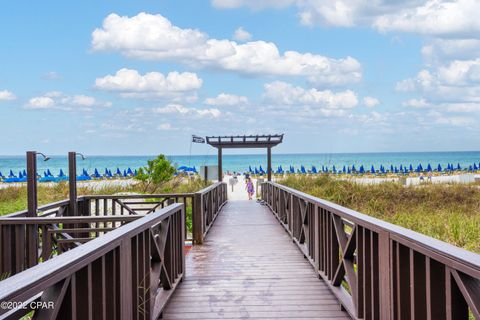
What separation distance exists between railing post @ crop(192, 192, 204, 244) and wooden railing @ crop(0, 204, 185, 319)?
11.5 feet

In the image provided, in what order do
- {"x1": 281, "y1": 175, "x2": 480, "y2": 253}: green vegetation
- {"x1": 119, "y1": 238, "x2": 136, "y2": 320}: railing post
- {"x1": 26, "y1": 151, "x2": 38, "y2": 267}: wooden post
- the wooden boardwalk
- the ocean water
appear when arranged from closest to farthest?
{"x1": 119, "y1": 238, "x2": 136, "y2": 320}: railing post, the wooden boardwalk, {"x1": 26, "y1": 151, "x2": 38, "y2": 267}: wooden post, {"x1": 281, "y1": 175, "x2": 480, "y2": 253}: green vegetation, the ocean water

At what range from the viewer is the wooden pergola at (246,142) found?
779 inches

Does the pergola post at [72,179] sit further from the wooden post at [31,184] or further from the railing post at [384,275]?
the railing post at [384,275]

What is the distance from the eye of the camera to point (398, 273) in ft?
9.44

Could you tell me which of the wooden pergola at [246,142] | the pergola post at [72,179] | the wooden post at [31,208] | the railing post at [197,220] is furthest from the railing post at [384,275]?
the wooden pergola at [246,142]

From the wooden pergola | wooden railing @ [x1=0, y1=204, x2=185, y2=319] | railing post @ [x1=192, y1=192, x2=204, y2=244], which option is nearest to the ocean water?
the wooden pergola

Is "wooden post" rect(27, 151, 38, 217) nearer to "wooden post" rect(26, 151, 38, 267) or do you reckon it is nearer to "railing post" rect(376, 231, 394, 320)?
"wooden post" rect(26, 151, 38, 267)

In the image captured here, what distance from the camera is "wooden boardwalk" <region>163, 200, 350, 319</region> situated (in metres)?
4.40

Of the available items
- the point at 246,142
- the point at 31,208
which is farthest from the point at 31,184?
the point at 246,142

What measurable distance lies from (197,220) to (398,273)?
590 cm

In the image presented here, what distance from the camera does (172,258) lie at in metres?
5.04

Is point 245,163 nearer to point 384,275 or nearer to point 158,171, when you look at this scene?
point 158,171

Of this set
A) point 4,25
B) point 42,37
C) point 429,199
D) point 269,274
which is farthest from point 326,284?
point 4,25

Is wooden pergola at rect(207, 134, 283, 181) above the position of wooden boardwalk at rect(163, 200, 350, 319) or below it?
above
